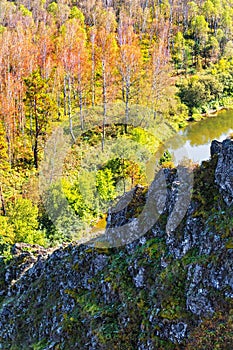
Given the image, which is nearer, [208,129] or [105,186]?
[105,186]

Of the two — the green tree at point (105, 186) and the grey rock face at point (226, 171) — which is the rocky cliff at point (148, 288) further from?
the green tree at point (105, 186)

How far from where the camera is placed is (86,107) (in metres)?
37.5

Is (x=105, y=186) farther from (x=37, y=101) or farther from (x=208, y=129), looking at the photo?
(x=208, y=129)

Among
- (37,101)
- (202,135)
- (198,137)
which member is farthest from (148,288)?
(202,135)

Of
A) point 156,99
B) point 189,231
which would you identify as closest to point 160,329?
point 189,231

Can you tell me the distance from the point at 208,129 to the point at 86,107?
38.1ft

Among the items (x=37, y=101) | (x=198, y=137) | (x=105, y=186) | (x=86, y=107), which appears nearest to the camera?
(x=105, y=186)

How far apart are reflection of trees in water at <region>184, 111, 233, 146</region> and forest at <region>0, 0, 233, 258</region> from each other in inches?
52.8

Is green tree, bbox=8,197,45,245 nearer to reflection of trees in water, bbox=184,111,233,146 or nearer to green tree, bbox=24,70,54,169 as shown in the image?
green tree, bbox=24,70,54,169

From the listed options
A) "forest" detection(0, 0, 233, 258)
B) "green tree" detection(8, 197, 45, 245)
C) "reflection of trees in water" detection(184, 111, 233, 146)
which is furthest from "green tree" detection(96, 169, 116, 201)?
"reflection of trees in water" detection(184, 111, 233, 146)

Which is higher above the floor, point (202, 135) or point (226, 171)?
point (226, 171)

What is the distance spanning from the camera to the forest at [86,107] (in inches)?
929

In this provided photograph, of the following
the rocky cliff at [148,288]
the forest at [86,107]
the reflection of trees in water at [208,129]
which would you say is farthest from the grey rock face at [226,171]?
the reflection of trees in water at [208,129]

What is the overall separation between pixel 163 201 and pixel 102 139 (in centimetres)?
2068
